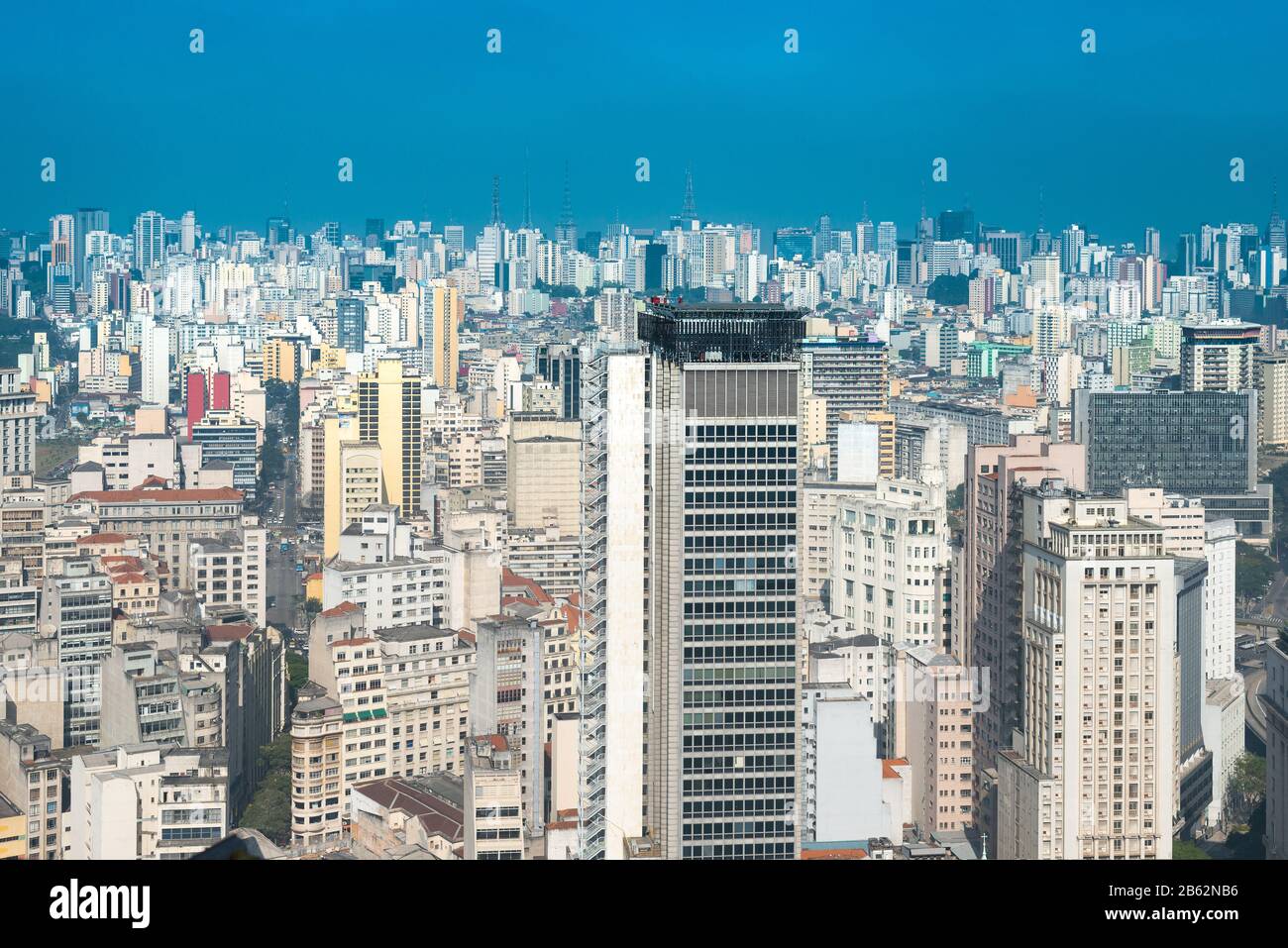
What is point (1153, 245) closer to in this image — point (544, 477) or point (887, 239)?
point (887, 239)

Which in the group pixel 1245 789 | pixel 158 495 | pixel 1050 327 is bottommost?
pixel 1245 789

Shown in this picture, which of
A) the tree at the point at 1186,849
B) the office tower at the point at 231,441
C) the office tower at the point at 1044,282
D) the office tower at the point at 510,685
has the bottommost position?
the tree at the point at 1186,849

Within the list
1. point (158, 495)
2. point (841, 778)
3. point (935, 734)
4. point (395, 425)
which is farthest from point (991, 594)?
point (395, 425)

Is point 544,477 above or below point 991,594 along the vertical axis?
above

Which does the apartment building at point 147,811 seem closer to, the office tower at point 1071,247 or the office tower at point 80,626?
the office tower at point 80,626

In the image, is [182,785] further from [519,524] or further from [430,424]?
[430,424]

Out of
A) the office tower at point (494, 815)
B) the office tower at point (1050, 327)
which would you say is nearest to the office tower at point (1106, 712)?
the office tower at point (494, 815)
